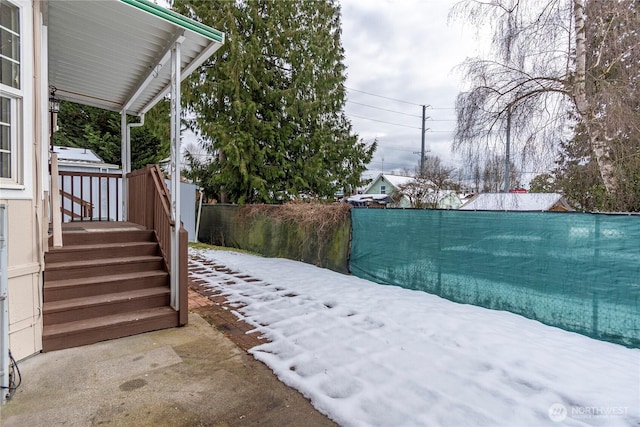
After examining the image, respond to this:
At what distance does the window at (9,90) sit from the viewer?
2602 millimetres

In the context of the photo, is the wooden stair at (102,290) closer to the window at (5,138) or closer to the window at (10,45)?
the window at (5,138)

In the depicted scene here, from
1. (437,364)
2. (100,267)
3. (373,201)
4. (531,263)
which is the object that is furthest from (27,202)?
(373,201)

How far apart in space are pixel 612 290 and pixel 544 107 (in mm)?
3381

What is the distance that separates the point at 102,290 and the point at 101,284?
0.23 ft

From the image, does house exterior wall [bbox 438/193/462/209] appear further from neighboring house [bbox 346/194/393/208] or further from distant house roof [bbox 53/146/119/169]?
distant house roof [bbox 53/146/119/169]

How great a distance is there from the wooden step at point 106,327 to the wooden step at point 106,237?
1.17 meters

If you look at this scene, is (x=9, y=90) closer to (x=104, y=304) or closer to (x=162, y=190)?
(x=162, y=190)

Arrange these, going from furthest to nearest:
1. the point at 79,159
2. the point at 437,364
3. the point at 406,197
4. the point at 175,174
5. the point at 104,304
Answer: the point at 79,159
the point at 406,197
the point at 175,174
the point at 104,304
the point at 437,364

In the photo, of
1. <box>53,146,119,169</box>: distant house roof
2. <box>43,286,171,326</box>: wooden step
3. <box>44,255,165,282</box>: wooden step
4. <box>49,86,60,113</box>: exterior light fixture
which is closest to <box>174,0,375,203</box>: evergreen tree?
<box>53,146,119,169</box>: distant house roof

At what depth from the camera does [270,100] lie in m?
9.89

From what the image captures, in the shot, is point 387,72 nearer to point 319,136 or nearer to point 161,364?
point 319,136

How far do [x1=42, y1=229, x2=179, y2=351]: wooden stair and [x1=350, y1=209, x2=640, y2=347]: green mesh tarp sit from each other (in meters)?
3.58

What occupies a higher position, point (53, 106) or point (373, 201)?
point (53, 106)

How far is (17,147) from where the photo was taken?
106 inches
